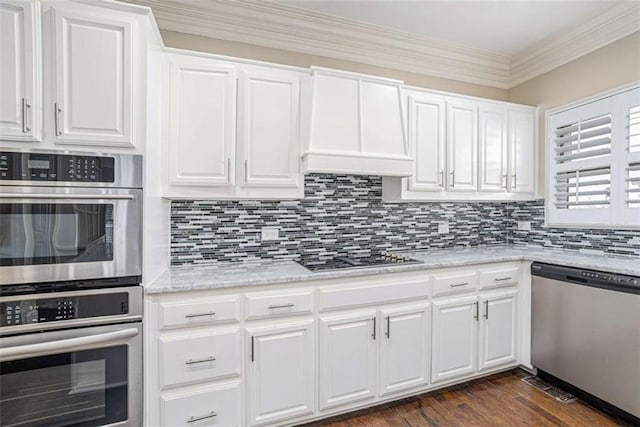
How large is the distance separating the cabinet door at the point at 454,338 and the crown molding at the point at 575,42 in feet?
7.58

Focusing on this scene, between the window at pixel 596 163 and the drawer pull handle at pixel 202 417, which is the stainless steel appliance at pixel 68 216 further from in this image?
the window at pixel 596 163

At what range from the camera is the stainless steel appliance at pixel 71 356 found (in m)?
1.39

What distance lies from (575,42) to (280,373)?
3.51 meters

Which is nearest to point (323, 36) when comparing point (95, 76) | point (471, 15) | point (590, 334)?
point (471, 15)

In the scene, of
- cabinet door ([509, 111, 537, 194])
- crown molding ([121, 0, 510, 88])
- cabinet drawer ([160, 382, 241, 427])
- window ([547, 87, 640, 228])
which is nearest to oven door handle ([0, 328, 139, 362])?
cabinet drawer ([160, 382, 241, 427])

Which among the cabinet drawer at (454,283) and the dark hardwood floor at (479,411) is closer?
the dark hardwood floor at (479,411)

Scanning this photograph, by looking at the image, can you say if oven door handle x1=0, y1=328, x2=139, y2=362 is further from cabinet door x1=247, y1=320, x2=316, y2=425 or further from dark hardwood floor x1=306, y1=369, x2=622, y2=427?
dark hardwood floor x1=306, y1=369, x2=622, y2=427

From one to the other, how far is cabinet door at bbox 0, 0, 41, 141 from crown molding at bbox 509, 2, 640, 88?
3.68 m

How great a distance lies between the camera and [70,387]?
149 cm

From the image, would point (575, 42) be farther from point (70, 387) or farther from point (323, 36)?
point (70, 387)

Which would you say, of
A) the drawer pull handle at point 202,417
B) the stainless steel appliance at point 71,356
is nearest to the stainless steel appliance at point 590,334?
the drawer pull handle at point 202,417

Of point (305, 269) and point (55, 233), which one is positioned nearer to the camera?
point (55, 233)

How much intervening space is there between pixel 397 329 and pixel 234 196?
141 cm

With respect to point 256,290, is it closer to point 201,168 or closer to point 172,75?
point 201,168
